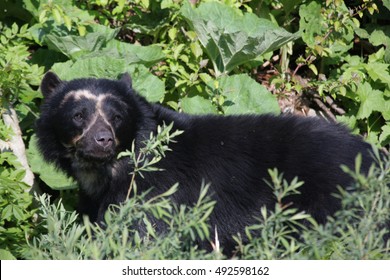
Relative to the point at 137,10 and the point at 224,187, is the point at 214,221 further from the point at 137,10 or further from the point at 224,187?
the point at 137,10

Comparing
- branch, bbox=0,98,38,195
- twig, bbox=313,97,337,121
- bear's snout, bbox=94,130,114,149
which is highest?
bear's snout, bbox=94,130,114,149

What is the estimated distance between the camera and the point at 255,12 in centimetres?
986

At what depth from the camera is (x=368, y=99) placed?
9.60 meters

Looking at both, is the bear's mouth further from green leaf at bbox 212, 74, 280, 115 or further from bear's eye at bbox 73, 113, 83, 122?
green leaf at bbox 212, 74, 280, 115

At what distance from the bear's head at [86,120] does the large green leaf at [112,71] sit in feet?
3.51

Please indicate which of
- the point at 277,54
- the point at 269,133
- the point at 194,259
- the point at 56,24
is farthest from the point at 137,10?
the point at 194,259

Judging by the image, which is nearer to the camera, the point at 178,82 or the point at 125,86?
the point at 125,86

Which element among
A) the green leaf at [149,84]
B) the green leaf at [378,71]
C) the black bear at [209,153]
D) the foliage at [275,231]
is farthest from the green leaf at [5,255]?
the green leaf at [378,71]

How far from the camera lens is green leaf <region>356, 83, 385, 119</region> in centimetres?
959

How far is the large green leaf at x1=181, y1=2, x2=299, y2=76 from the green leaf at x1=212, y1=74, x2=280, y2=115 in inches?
11.3

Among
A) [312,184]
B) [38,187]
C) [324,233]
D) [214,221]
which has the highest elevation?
[324,233]

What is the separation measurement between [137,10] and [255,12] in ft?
4.82

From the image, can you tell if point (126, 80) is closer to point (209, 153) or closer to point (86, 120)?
point (86, 120)

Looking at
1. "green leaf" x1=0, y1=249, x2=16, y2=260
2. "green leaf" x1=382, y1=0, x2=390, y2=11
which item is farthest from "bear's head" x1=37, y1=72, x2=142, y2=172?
"green leaf" x1=382, y1=0, x2=390, y2=11
